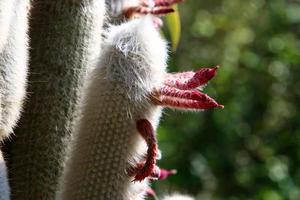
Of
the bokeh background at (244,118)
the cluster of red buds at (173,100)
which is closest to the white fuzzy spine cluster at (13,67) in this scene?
the cluster of red buds at (173,100)

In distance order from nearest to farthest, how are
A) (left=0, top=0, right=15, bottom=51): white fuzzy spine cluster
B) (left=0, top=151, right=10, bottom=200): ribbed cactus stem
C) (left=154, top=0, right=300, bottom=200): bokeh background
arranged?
(left=0, top=0, right=15, bottom=51): white fuzzy spine cluster → (left=0, top=151, right=10, bottom=200): ribbed cactus stem → (left=154, top=0, right=300, bottom=200): bokeh background

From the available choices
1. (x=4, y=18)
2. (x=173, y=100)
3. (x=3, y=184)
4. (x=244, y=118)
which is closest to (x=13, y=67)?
(x=4, y=18)

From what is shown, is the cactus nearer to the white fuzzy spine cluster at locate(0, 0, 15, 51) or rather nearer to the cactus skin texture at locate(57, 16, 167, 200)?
the cactus skin texture at locate(57, 16, 167, 200)

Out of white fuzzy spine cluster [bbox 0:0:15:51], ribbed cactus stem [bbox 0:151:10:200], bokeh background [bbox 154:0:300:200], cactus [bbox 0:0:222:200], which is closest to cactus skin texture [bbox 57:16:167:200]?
cactus [bbox 0:0:222:200]

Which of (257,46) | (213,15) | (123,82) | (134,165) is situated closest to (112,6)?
(123,82)

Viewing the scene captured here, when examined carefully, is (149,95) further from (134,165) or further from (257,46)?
(257,46)

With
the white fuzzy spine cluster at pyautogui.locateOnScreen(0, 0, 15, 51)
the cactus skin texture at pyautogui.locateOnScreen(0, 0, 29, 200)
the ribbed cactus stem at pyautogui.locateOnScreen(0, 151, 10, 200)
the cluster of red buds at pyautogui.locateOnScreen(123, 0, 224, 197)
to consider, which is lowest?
the ribbed cactus stem at pyautogui.locateOnScreen(0, 151, 10, 200)
